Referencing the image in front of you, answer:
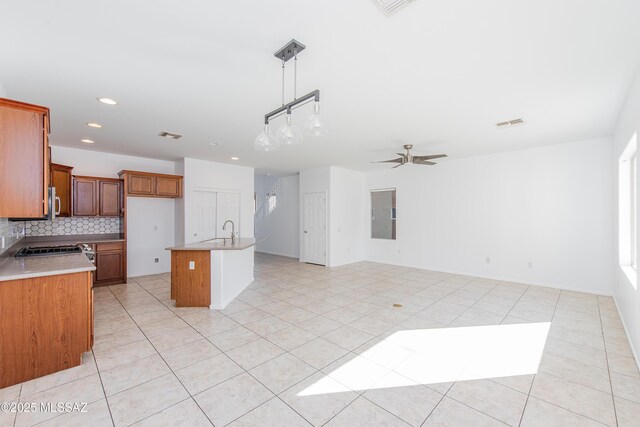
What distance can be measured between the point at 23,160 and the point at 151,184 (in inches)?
143

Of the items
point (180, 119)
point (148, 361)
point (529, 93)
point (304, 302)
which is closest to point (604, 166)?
point (529, 93)

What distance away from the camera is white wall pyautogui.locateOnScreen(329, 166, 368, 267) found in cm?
745

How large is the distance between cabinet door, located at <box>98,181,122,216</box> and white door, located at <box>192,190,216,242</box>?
145cm

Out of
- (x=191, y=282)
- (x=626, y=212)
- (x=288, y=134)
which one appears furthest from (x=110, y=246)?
(x=626, y=212)

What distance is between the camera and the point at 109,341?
3.03 metres

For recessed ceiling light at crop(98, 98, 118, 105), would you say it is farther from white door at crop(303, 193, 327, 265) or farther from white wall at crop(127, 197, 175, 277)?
white door at crop(303, 193, 327, 265)


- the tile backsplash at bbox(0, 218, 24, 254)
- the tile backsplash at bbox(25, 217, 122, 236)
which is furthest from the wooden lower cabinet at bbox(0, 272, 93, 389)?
the tile backsplash at bbox(25, 217, 122, 236)

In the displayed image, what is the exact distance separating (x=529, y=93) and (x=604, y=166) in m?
3.15

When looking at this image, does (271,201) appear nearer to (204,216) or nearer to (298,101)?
(204,216)

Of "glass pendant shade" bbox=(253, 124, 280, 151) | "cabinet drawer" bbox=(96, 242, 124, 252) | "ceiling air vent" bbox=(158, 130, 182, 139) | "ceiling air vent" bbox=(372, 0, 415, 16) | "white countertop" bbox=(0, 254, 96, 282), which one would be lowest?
"cabinet drawer" bbox=(96, 242, 124, 252)

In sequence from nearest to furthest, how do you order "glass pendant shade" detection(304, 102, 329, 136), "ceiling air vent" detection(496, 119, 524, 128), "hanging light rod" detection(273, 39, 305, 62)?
1. "hanging light rod" detection(273, 39, 305, 62)
2. "glass pendant shade" detection(304, 102, 329, 136)
3. "ceiling air vent" detection(496, 119, 524, 128)

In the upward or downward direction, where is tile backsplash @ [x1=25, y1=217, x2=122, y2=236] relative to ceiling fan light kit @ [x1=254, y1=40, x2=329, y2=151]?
downward

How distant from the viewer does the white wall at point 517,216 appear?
4.80 m

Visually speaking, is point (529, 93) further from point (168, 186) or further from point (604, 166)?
point (168, 186)
